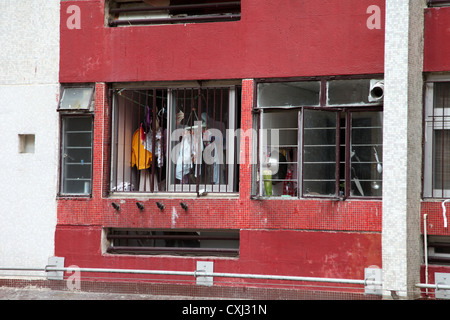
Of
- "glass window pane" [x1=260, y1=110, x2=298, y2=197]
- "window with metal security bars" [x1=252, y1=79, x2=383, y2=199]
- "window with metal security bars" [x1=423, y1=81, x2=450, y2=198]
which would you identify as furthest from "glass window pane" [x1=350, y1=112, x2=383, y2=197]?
"glass window pane" [x1=260, y1=110, x2=298, y2=197]

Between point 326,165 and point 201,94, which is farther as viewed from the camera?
point 201,94

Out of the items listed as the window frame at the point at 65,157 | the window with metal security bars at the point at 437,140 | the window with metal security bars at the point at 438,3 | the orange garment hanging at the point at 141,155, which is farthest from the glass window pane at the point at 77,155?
the window with metal security bars at the point at 438,3

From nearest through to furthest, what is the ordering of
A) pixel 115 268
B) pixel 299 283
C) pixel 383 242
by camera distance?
1. pixel 383 242
2. pixel 299 283
3. pixel 115 268

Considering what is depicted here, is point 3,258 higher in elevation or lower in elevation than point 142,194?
lower

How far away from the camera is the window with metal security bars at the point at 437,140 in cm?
1066

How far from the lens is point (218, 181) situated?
11781mm

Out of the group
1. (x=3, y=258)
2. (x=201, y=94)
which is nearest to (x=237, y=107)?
(x=201, y=94)

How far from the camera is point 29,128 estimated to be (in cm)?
1208

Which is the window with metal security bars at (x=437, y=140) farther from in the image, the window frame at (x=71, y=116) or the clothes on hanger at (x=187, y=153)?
the window frame at (x=71, y=116)

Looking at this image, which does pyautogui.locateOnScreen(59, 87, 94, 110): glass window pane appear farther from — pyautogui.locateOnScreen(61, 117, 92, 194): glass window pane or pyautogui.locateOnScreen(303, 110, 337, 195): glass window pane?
pyautogui.locateOnScreen(303, 110, 337, 195): glass window pane

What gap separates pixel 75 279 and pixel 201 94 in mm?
3719

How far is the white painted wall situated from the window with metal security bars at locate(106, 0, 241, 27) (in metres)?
1.04

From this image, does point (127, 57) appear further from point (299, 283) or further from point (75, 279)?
point (299, 283)

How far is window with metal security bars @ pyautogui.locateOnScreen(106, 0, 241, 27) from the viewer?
38.7 ft
